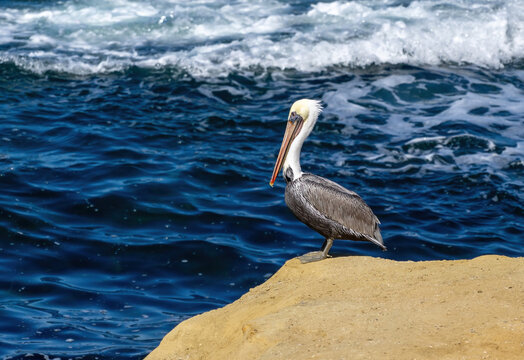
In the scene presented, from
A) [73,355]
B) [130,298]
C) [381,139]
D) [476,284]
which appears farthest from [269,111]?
[476,284]

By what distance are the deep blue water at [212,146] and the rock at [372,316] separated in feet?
5.21

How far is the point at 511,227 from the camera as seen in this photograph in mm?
8812

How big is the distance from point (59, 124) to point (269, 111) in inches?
124

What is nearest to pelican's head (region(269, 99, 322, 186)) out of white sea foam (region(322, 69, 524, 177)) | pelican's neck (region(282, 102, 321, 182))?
pelican's neck (region(282, 102, 321, 182))

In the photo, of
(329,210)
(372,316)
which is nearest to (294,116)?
(329,210)

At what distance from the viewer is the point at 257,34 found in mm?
15641

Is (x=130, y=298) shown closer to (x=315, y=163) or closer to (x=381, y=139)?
(x=315, y=163)

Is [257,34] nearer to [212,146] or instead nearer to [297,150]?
[212,146]

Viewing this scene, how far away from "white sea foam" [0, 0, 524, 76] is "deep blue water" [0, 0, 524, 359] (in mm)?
56

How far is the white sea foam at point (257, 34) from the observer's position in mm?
14070

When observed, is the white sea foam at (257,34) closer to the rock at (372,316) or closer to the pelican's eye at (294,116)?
the pelican's eye at (294,116)

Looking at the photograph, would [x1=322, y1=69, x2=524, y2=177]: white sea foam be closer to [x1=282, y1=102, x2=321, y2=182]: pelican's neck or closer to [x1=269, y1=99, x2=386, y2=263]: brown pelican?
[x1=282, y1=102, x2=321, y2=182]: pelican's neck

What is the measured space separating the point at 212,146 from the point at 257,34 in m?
5.61

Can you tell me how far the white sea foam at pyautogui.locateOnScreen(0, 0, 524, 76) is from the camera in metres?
14.1
